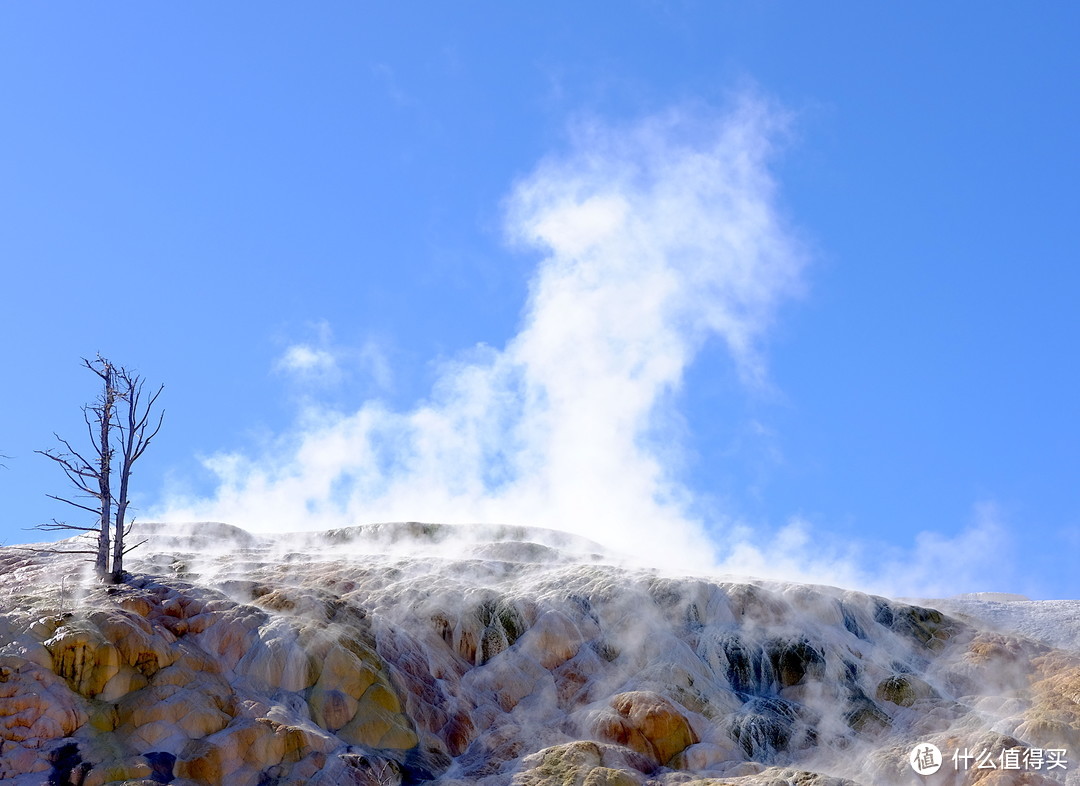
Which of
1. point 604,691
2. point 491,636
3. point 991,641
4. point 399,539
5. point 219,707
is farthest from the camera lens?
point 399,539

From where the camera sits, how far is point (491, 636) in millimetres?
32125

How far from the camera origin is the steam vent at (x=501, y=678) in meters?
25.0

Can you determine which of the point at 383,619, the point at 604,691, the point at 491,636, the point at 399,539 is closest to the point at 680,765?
the point at 604,691

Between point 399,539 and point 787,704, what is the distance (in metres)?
18.1

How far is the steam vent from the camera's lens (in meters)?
25.0

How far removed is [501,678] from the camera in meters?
30.7

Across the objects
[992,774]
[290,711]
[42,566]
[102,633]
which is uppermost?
[42,566]

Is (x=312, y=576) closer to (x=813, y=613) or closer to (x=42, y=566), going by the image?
(x=42, y=566)

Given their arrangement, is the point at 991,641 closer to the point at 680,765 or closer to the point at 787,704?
the point at 787,704

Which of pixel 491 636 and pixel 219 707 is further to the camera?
pixel 491 636

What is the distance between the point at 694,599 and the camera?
34.1 m

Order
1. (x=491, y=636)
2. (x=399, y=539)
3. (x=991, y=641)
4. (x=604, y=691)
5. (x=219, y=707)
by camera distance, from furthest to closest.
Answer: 1. (x=399, y=539)
2. (x=991, y=641)
3. (x=491, y=636)
4. (x=604, y=691)
5. (x=219, y=707)

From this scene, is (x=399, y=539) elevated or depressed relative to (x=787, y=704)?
elevated

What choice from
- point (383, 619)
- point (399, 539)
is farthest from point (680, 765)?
point (399, 539)
